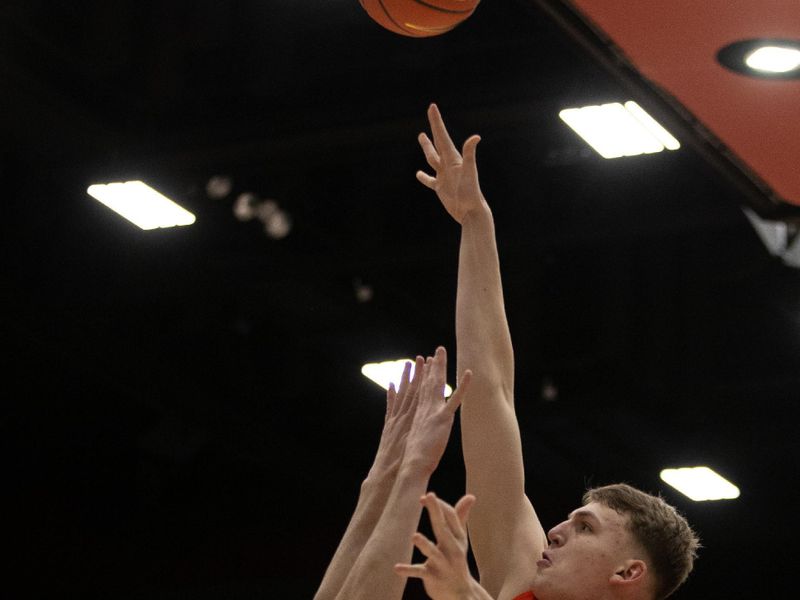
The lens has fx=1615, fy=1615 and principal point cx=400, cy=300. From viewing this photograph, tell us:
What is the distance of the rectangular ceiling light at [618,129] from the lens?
7.14m

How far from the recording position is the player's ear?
162 inches

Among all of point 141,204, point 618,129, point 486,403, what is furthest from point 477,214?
point 141,204

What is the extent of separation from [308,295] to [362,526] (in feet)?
22.3

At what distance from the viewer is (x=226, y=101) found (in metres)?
7.96

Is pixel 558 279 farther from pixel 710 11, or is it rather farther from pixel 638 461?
pixel 710 11

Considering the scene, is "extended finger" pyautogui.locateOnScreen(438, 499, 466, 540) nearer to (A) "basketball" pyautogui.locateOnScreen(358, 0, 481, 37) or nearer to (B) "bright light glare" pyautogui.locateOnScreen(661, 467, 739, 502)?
(A) "basketball" pyautogui.locateOnScreen(358, 0, 481, 37)

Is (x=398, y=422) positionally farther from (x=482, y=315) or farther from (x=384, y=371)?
(x=384, y=371)

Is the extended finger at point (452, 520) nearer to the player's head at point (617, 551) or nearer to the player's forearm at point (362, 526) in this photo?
the player's forearm at point (362, 526)

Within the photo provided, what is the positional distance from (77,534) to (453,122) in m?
6.87

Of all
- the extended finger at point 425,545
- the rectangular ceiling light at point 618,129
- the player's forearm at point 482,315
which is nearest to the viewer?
the extended finger at point 425,545

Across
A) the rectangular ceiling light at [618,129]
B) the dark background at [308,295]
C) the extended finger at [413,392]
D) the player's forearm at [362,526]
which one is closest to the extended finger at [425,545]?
the player's forearm at [362,526]

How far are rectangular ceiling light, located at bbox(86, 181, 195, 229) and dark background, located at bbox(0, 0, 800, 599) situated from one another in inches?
3.9

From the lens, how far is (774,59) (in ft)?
16.3

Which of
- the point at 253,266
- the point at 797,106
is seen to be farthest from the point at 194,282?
the point at 797,106
